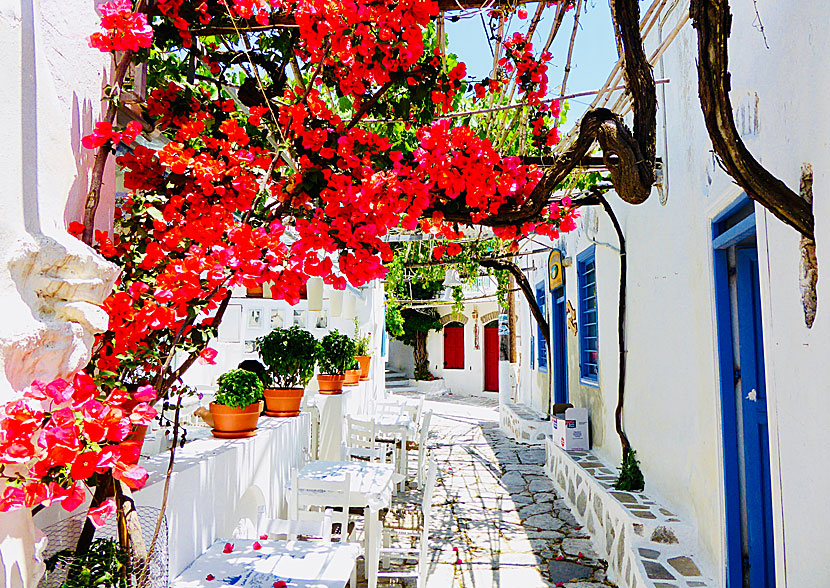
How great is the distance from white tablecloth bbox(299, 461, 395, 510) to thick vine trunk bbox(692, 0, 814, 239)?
8.47 ft

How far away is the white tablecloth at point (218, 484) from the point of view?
2334mm

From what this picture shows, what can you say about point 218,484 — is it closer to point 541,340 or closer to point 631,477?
point 631,477

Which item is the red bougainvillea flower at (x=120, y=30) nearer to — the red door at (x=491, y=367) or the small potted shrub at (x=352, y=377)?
the small potted shrub at (x=352, y=377)

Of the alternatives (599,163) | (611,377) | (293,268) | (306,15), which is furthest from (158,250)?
(611,377)

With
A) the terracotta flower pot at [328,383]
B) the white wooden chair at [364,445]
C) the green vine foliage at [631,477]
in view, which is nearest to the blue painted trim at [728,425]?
the green vine foliage at [631,477]

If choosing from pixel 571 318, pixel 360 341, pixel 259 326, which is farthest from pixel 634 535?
pixel 259 326

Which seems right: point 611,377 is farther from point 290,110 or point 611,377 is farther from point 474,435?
point 474,435

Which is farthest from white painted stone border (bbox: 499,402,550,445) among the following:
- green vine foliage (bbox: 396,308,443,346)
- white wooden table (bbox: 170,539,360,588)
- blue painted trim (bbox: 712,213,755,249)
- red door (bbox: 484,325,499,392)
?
green vine foliage (bbox: 396,308,443,346)

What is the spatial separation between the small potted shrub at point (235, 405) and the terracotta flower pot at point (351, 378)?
13.8 ft

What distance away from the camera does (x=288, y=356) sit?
430 centimetres

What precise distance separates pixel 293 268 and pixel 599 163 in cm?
249

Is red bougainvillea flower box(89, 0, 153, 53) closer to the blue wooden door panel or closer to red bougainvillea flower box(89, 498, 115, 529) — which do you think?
red bougainvillea flower box(89, 498, 115, 529)

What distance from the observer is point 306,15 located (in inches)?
76.4

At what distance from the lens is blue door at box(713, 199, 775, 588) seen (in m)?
2.90
